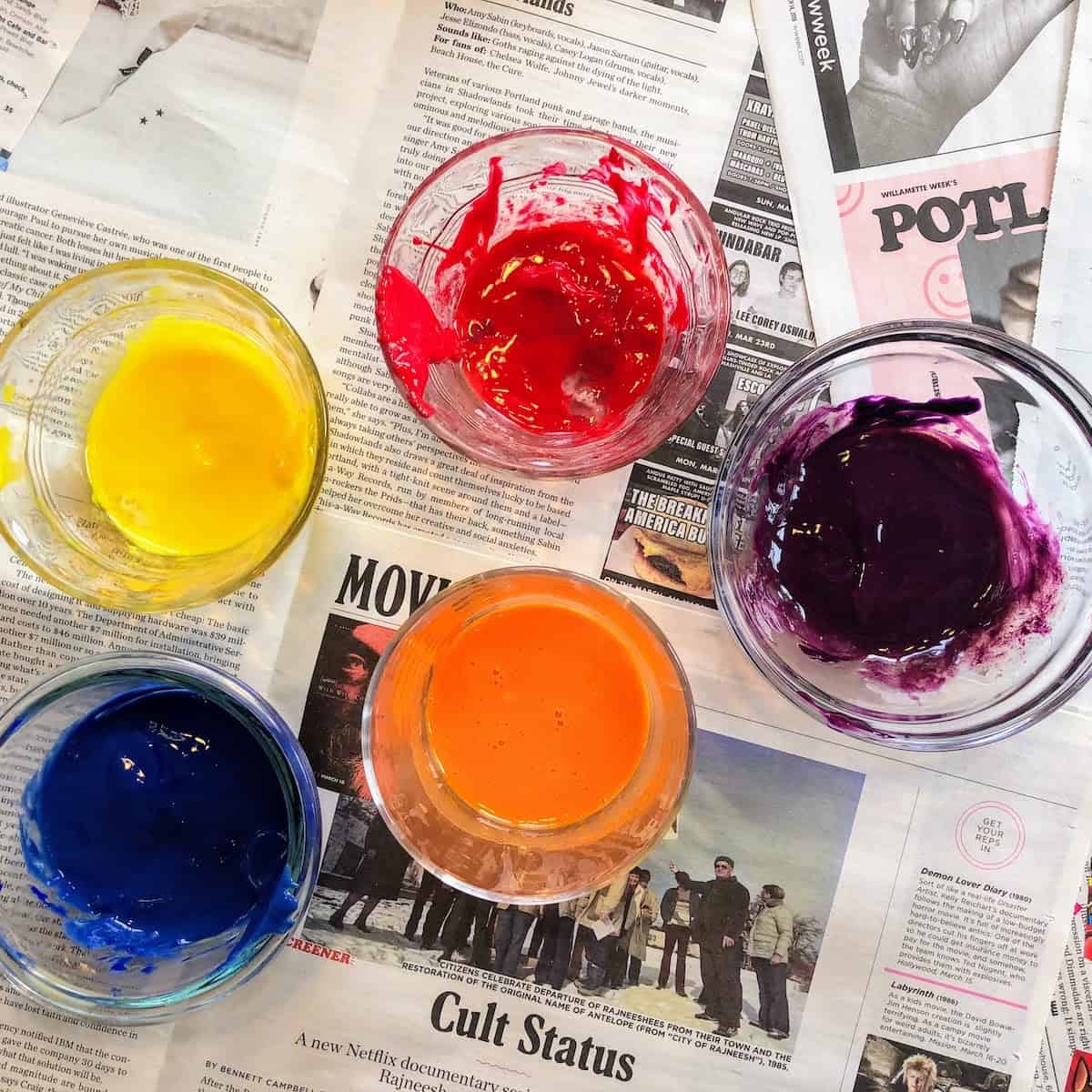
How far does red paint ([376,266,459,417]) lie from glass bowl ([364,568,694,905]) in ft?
0.74

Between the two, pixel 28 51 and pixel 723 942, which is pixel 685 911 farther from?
pixel 28 51

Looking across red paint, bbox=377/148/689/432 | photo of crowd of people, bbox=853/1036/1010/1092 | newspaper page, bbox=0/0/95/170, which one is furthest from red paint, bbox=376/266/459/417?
photo of crowd of people, bbox=853/1036/1010/1092

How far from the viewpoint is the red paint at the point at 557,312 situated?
959mm

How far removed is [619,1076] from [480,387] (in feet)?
2.65

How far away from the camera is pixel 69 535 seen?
960mm

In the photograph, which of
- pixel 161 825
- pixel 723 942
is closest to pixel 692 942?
Answer: pixel 723 942

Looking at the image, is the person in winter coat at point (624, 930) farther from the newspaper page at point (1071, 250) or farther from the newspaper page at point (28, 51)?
the newspaper page at point (28, 51)

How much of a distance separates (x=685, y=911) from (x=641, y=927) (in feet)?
0.18

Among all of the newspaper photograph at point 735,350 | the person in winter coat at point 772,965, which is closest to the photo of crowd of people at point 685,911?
the person in winter coat at point 772,965

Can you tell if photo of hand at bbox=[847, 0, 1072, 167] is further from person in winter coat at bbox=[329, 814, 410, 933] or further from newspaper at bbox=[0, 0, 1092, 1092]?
person in winter coat at bbox=[329, 814, 410, 933]

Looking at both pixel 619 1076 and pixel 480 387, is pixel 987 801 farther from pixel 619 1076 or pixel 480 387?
pixel 480 387

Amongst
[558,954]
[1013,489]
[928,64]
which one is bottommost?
[558,954]

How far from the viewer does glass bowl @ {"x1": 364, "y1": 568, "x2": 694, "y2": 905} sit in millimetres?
922

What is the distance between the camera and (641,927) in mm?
1015
